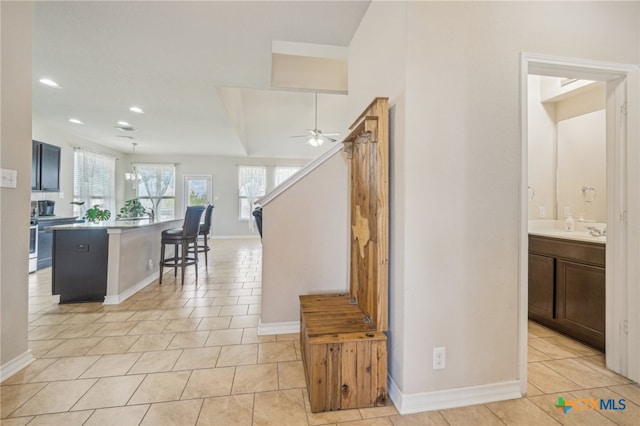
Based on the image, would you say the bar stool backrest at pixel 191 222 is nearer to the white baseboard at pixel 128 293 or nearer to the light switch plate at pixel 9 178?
the white baseboard at pixel 128 293

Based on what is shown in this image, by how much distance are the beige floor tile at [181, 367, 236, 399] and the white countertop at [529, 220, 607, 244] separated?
2.80 metres

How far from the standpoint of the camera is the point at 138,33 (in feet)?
8.19

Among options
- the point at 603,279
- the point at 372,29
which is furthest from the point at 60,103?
the point at 603,279

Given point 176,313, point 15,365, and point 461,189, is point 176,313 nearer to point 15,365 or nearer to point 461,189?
point 15,365

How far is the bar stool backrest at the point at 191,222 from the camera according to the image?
388 centimetres

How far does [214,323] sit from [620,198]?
328 cm

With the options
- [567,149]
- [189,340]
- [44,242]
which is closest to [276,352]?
[189,340]

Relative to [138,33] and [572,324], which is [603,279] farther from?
[138,33]

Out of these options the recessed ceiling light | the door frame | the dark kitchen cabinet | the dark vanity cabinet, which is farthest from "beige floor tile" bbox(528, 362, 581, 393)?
the dark kitchen cabinet

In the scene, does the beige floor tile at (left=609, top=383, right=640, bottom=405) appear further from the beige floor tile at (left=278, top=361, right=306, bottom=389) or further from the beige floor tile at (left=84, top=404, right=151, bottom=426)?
the beige floor tile at (left=84, top=404, right=151, bottom=426)

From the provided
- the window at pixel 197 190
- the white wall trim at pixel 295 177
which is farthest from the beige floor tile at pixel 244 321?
the window at pixel 197 190

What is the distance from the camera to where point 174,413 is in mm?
1540

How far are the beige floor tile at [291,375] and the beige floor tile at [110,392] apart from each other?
2.90 feet

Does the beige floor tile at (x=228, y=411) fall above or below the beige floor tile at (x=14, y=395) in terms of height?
below
